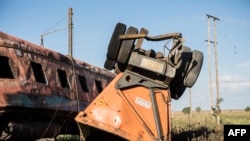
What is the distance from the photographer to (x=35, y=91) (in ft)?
32.2

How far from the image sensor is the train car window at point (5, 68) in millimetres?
9422

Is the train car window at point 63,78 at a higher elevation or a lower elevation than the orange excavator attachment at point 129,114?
higher

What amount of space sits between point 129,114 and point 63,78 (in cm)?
568

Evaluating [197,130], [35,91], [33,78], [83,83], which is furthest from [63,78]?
[197,130]

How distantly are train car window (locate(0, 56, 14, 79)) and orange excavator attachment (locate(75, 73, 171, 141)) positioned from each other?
3658 mm

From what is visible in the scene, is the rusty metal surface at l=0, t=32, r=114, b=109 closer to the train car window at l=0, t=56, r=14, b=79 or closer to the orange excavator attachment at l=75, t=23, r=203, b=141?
the train car window at l=0, t=56, r=14, b=79

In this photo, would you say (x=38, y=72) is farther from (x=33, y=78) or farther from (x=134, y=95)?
(x=134, y=95)

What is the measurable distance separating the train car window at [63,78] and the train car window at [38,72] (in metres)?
0.98

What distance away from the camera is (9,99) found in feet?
28.2

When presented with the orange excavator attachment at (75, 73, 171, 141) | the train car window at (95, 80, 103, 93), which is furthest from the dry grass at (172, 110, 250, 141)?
the train car window at (95, 80, 103, 93)

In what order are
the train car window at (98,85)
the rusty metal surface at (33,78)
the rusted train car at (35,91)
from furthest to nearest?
the train car window at (98,85)
the rusty metal surface at (33,78)
the rusted train car at (35,91)

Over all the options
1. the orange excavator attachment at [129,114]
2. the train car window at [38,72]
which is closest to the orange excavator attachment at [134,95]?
the orange excavator attachment at [129,114]

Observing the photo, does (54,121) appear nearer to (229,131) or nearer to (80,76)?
(80,76)

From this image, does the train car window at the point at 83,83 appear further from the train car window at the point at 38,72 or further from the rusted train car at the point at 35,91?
the train car window at the point at 38,72
